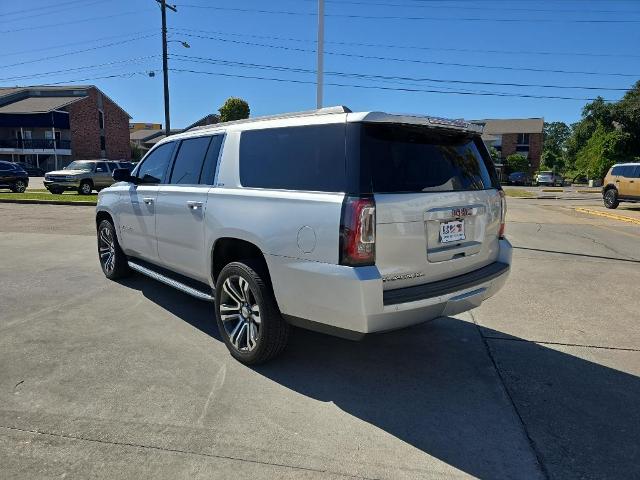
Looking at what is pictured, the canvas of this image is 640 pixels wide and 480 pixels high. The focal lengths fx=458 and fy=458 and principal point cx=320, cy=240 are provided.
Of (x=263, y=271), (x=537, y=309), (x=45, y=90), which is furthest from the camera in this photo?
(x=45, y=90)

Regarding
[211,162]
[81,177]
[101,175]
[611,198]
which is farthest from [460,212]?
[101,175]

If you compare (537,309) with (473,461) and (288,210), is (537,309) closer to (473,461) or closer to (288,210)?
(473,461)

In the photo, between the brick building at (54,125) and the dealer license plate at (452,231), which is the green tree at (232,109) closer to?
the brick building at (54,125)

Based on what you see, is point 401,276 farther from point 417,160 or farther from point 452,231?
point 417,160

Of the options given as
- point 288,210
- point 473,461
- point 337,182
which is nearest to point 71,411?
point 288,210

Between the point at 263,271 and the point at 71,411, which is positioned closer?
the point at 71,411

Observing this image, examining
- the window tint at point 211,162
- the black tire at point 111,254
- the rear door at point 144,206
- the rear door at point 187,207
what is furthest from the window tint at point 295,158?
the black tire at point 111,254

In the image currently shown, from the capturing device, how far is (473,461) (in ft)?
8.26

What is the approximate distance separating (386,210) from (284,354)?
67.0 inches

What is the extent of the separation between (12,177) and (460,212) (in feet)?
79.3

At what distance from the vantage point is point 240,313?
12.2ft

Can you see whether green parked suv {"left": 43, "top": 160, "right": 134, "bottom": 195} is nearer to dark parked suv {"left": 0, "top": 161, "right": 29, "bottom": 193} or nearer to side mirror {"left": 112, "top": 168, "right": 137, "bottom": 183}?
dark parked suv {"left": 0, "top": 161, "right": 29, "bottom": 193}

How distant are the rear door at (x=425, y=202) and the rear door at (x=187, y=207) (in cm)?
168

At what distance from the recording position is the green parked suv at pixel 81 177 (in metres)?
20.8
